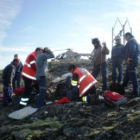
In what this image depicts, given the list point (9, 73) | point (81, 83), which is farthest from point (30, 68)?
point (81, 83)

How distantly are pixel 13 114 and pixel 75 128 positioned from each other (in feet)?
8.87

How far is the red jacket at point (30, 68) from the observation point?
10.5m

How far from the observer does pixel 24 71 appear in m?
10.6

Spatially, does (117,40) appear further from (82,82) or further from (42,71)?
(42,71)

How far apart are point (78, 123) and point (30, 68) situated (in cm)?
364

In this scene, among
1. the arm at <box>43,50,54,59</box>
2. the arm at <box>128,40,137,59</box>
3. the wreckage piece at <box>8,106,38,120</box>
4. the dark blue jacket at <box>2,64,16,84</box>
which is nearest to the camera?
the wreckage piece at <box>8,106,38,120</box>

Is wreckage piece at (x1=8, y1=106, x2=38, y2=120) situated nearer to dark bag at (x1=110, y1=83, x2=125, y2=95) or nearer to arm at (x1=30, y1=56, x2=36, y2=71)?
arm at (x1=30, y1=56, x2=36, y2=71)

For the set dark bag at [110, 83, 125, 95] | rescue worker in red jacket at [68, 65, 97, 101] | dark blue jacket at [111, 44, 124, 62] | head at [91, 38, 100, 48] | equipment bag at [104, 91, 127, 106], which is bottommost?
equipment bag at [104, 91, 127, 106]

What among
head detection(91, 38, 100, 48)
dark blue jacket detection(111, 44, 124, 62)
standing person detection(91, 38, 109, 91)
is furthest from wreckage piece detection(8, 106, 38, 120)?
dark blue jacket detection(111, 44, 124, 62)

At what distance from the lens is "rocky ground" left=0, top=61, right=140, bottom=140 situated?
6.69m

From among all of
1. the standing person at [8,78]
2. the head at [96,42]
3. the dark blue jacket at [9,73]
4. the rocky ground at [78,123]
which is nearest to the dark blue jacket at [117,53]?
the head at [96,42]

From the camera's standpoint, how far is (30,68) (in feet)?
34.7

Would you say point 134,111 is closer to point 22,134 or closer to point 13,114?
point 22,134

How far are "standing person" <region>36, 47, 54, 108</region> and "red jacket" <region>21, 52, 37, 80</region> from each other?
31.0 inches
